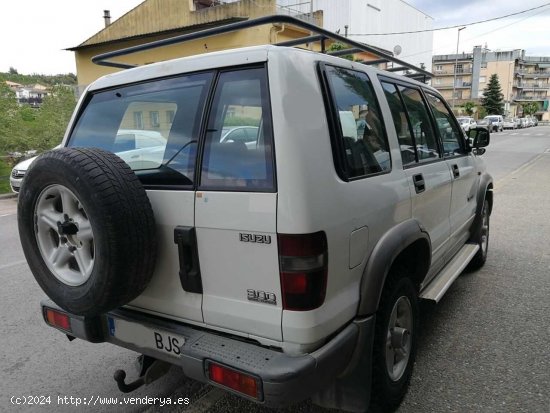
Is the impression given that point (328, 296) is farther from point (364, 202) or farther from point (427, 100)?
point (427, 100)

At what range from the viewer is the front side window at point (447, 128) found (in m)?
3.66

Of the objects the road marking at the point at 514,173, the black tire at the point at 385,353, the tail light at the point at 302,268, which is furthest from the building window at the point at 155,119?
the road marking at the point at 514,173

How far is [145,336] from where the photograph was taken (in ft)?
7.50

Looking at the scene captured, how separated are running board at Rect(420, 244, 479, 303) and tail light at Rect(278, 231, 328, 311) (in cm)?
139

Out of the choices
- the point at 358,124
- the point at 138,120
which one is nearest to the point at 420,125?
the point at 358,124

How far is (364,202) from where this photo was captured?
7.14 ft

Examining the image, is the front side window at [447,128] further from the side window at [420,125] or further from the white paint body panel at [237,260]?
the white paint body panel at [237,260]

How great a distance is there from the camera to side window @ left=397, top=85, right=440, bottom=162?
10.1 ft

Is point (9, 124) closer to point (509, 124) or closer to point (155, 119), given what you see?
point (155, 119)

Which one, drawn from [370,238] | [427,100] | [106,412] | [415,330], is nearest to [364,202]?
[370,238]

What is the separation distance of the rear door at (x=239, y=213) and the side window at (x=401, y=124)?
1.09 metres

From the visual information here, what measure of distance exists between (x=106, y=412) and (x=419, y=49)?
49.0 metres

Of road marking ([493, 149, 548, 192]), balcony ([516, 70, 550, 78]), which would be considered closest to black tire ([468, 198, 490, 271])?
road marking ([493, 149, 548, 192])

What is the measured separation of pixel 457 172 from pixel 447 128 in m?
0.46
